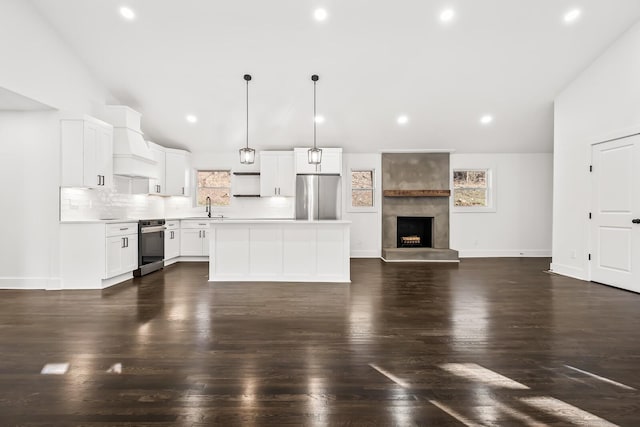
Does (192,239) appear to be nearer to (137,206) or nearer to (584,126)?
(137,206)

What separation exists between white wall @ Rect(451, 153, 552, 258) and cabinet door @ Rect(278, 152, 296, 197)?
413cm

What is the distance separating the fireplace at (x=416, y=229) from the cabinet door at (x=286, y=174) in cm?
280

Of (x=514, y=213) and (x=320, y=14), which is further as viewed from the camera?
(x=514, y=213)

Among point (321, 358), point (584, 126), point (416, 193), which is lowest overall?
point (321, 358)

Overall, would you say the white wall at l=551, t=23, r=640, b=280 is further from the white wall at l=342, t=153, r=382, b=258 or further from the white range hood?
the white range hood

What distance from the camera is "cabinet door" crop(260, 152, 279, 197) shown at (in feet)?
25.1

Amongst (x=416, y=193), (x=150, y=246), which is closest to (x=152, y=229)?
(x=150, y=246)

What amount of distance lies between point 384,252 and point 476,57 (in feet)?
14.0

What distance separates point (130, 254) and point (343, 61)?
4.75 metres

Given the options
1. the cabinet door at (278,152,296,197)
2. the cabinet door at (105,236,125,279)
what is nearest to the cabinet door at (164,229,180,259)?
the cabinet door at (105,236,125,279)

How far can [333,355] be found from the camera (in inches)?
98.1

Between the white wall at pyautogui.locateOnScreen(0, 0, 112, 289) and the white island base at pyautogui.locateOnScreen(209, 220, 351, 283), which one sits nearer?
the white wall at pyautogui.locateOnScreen(0, 0, 112, 289)

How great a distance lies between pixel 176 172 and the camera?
24.6 ft

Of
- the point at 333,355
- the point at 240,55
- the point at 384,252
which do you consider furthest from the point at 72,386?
the point at 384,252
